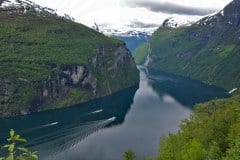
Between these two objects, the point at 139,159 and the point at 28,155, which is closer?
the point at 28,155

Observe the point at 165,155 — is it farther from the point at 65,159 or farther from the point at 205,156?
the point at 65,159

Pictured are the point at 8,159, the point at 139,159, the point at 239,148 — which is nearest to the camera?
the point at 8,159

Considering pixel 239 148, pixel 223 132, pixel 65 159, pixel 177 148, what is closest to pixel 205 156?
pixel 223 132

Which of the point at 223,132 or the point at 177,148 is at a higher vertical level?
the point at 223,132

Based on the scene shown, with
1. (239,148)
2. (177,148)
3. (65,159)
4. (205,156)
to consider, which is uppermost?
(239,148)

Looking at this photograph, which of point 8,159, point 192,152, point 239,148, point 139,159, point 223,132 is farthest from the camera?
point 139,159

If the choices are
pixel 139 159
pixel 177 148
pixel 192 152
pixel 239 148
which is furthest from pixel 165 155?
pixel 139 159

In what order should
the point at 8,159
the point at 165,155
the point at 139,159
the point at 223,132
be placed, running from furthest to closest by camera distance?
the point at 139,159
the point at 165,155
the point at 223,132
the point at 8,159

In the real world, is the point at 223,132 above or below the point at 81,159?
above

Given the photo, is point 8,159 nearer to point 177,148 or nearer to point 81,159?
point 177,148
